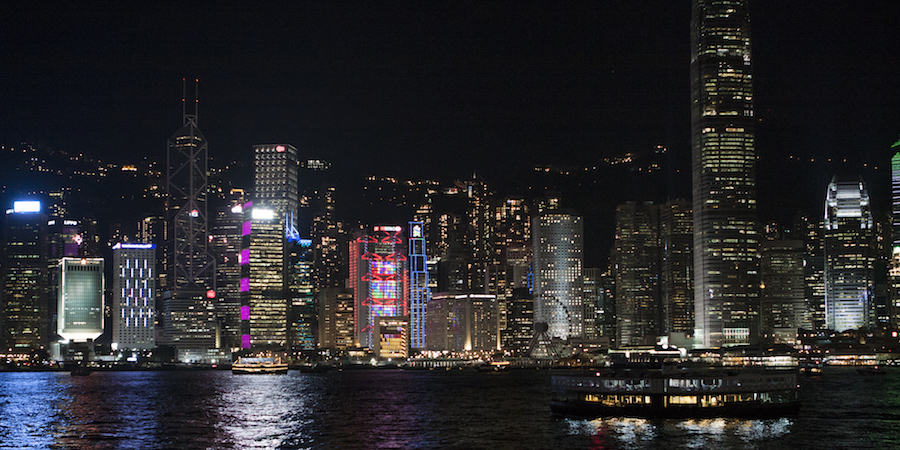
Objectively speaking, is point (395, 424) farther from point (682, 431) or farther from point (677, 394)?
point (682, 431)

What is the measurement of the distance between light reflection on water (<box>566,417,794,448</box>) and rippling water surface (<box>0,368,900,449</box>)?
74mm

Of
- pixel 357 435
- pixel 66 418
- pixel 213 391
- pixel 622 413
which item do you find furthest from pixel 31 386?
pixel 622 413

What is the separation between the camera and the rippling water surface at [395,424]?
67062 millimetres

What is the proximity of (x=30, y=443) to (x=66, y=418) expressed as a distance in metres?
19.7

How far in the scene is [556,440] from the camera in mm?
66938

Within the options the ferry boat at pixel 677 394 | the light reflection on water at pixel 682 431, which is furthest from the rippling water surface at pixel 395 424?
the ferry boat at pixel 677 394

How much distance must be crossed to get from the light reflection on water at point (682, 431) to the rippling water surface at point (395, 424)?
0.07 meters

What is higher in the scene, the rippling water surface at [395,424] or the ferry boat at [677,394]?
the ferry boat at [677,394]

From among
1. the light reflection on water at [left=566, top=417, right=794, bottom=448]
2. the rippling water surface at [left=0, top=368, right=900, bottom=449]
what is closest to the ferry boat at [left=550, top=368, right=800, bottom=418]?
the light reflection on water at [left=566, top=417, right=794, bottom=448]

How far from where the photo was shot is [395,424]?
81.1 metres

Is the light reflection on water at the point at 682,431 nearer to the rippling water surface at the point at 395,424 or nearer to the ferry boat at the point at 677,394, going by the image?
the rippling water surface at the point at 395,424

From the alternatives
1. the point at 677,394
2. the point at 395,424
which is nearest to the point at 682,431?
the point at 677,394

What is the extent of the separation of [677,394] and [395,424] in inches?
899

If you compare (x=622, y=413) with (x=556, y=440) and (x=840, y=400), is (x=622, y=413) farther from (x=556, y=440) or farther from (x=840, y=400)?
(x=840, y=400)
